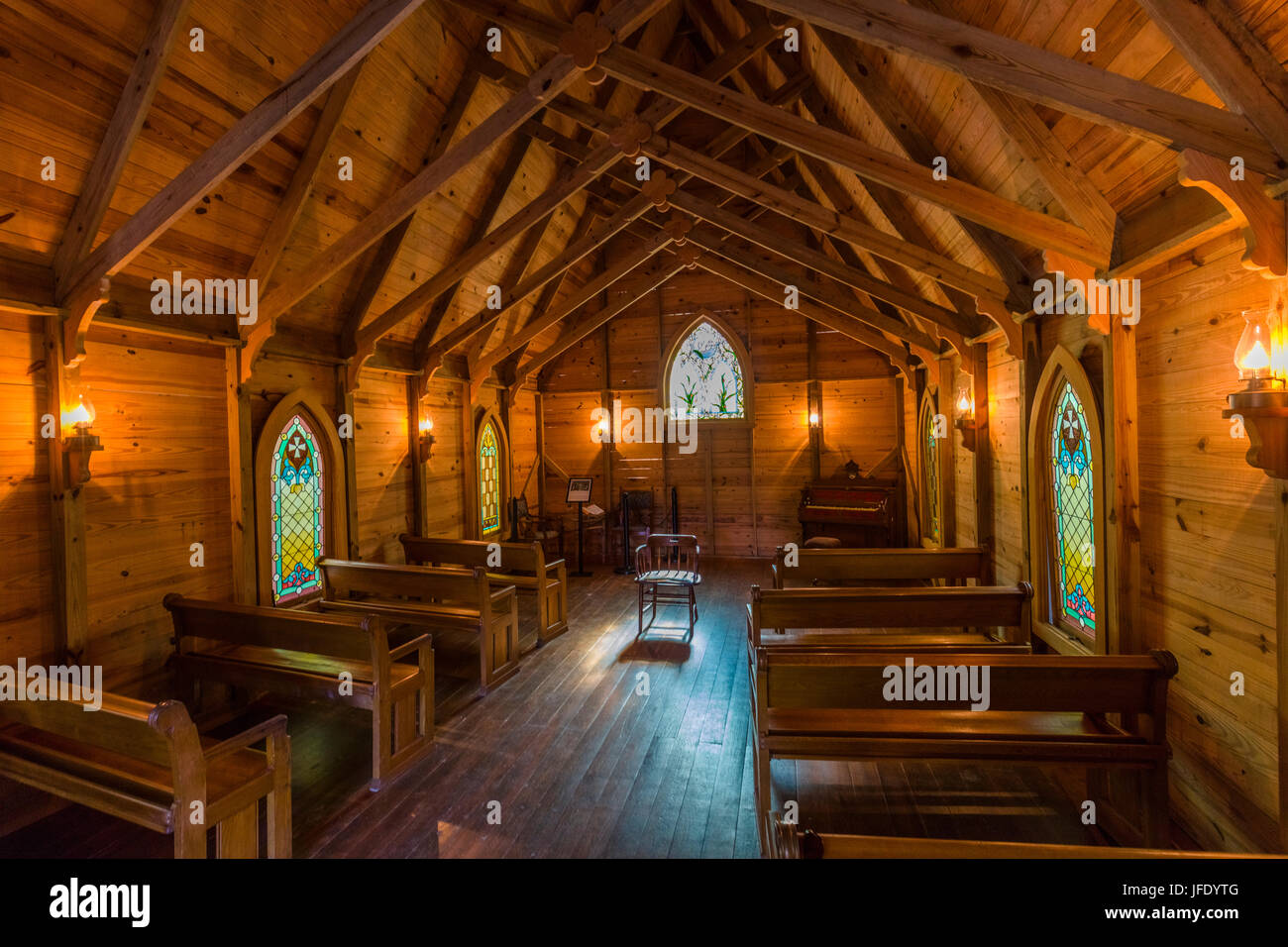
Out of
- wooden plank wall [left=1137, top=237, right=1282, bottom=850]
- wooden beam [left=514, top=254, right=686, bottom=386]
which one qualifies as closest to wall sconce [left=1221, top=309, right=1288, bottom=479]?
wooden plank wall [left=1137, top=237, right=1282, bottom=850]

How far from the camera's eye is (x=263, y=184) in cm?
428

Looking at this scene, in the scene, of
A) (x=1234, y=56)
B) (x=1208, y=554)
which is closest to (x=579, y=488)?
(x=1208, y=554)

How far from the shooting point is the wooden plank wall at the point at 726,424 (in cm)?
948

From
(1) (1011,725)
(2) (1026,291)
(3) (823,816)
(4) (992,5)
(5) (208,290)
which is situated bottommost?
(3) (823,816)

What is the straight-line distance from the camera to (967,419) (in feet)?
18.0

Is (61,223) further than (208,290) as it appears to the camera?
No

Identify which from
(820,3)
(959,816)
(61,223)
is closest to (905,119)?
(820,3)

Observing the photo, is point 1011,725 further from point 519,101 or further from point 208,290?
point 208,290

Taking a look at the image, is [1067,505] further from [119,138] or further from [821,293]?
[119,138]

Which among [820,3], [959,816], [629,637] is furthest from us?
[629,637]

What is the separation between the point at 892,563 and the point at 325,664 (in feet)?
15.1

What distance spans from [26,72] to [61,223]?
0.88 metres

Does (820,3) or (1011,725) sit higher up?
(820,3)

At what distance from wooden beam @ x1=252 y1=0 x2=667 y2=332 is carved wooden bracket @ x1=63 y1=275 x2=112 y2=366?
1.15 metres
